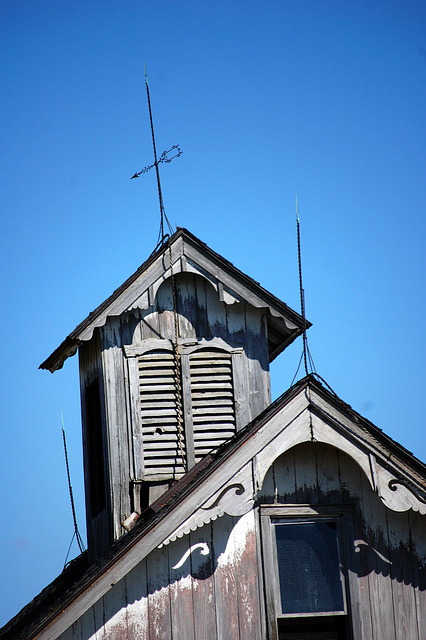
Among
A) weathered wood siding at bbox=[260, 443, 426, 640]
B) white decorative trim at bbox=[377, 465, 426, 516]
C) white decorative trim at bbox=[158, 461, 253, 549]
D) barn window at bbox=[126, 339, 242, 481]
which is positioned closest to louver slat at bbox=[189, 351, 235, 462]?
barn window at bbox=[126, 339, 242, 481]

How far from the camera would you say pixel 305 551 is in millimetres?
10609

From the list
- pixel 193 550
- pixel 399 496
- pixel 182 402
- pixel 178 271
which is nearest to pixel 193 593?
pixel 193 550

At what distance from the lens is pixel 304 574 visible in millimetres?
10539

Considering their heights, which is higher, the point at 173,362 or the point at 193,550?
the point at 173,362

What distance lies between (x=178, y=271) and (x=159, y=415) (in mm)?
1948

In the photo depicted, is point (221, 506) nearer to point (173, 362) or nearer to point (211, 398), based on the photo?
point (211, 398)

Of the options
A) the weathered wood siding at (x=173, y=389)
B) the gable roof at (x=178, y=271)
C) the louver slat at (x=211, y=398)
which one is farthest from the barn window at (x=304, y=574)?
→ the gable roof at (x=178, y=271)

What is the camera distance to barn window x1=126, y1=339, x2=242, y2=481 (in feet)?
43.2

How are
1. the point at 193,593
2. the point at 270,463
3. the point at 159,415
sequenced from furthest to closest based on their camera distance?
the point at 159,415, the point at 193,593, the point at 270,463

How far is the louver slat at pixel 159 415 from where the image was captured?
13117 millimetres

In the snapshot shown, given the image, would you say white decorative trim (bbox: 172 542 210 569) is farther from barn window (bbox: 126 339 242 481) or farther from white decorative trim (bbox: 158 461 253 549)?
barn window (bbox: 126 339 242 481)

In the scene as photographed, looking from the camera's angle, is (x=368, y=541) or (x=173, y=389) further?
(x=173, y=389)

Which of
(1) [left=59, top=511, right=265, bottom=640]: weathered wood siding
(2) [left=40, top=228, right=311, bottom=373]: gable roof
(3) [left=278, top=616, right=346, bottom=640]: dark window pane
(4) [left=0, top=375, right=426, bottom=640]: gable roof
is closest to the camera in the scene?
(4) [left=0, top=375, right=426, bottom=640]: gable roof

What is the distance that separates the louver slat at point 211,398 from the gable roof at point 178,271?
868 mm
